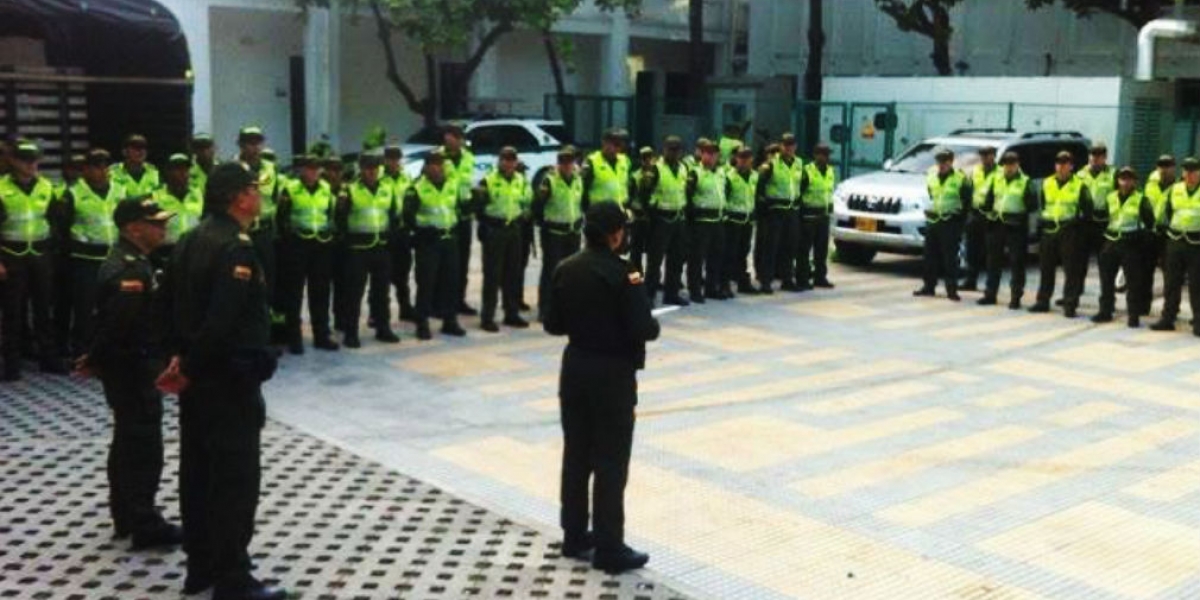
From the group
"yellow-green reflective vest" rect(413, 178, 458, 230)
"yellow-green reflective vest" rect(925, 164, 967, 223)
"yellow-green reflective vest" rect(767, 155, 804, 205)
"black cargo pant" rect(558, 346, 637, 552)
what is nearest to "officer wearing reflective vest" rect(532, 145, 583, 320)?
"yellow-green reflective vest" rect(413, 178, 458, 230)

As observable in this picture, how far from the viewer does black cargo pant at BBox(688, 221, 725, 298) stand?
43.3 ft

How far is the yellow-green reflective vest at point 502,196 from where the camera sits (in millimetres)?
11438

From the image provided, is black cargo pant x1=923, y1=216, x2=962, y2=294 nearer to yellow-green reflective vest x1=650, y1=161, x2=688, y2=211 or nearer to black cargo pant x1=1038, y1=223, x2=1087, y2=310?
black cargo pant x1=1038, y1=223, x2=1087, y2=310

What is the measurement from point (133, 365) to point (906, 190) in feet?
37.6

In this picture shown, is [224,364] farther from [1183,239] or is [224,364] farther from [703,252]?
[1183,239]

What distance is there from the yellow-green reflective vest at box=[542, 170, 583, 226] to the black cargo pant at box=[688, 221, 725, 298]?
180 cm

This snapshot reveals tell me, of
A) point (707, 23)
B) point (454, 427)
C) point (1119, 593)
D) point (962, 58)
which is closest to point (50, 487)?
point (454, 427)

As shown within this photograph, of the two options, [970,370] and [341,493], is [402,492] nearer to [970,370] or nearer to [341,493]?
[341,493]

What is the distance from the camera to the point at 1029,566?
6.04 m

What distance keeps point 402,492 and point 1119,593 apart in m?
3.53

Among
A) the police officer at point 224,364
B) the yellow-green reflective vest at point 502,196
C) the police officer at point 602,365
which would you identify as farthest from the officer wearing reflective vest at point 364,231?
the police officer at point 224,364

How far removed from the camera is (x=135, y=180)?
9516mm

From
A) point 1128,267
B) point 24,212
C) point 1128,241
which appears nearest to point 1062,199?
point 1128,241

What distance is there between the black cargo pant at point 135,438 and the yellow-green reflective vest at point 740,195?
8430 millimetres
